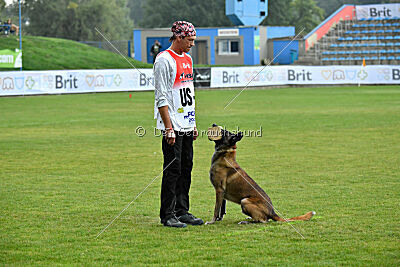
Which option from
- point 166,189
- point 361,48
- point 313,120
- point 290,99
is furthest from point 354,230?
point 361,48

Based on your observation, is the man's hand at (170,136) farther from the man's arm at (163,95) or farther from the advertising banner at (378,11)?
the advertising banner at (378,11)

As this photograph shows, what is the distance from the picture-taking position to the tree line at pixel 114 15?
268 ft

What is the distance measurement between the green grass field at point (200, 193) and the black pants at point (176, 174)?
1.06 feet

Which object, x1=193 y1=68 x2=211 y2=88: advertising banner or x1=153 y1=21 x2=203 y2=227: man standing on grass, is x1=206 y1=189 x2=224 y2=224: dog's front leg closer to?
x1=153 y1=21 x2=203 y2=227: man standing on grass

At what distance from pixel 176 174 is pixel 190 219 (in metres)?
0.59

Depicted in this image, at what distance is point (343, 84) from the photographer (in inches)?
1694

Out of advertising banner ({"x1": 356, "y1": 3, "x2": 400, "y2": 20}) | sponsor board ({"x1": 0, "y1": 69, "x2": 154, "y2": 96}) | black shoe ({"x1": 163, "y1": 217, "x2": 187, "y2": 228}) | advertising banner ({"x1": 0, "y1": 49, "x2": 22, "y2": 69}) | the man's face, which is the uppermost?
advertising banner ({"x1": 356, "y1": 3, "x2": 400, "y2": 20})

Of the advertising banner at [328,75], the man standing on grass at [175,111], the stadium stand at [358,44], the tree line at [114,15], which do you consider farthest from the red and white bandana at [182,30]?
the tree line at [114,15]

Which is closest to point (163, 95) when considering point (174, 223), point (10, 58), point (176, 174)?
point (176, 174)

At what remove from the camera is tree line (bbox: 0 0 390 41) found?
8156cm

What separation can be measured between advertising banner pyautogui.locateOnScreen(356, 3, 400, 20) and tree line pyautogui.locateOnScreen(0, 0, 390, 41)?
21.5 meters

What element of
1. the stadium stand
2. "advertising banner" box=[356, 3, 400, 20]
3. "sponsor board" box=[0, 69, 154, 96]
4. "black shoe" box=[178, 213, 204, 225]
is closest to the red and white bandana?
"black shoe" box=[178, 213, 204, 225]

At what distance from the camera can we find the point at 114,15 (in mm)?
87188

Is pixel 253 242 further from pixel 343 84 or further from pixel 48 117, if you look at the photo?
pixel 343 84
